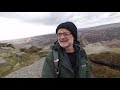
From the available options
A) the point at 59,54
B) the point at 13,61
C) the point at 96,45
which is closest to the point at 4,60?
the point at 13,61

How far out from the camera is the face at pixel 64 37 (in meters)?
4.48

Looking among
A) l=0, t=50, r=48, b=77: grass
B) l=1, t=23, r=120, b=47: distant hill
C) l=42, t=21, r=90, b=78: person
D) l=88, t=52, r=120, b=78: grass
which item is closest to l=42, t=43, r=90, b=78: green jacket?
l=42, t=21, r=90, b=78: person

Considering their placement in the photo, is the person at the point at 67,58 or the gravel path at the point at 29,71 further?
the gravel path at the point at 29,71

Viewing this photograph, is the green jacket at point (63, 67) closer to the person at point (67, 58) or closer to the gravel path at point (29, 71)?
the person at point (67, 58)

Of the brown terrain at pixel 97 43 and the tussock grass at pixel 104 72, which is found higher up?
the brown terrain at pixel 97 43

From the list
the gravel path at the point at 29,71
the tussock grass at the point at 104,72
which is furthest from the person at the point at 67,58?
the gravel path at the point at 29,71

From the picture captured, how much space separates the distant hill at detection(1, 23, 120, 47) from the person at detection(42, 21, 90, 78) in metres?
2.26

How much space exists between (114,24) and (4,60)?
510cm

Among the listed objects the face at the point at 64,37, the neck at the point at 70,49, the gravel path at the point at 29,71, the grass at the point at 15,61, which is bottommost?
the gravel path at the point at 29,71

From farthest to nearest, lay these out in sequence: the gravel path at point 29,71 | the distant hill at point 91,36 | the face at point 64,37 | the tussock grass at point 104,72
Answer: the gravel path at point 29,71 < the tussock grass at point 104,72 < the distant hill at point 91,36 < the face at point 64,37

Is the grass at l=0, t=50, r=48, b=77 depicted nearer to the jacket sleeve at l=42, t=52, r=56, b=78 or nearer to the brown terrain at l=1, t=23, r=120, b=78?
the brown terrain at l=1, t=23, r=120, b=78

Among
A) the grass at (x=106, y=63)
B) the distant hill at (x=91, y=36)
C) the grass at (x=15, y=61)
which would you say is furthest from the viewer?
the grass at (x=15, y=61)

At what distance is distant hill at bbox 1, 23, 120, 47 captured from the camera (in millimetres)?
7162

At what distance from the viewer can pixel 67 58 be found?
4.45 meters
